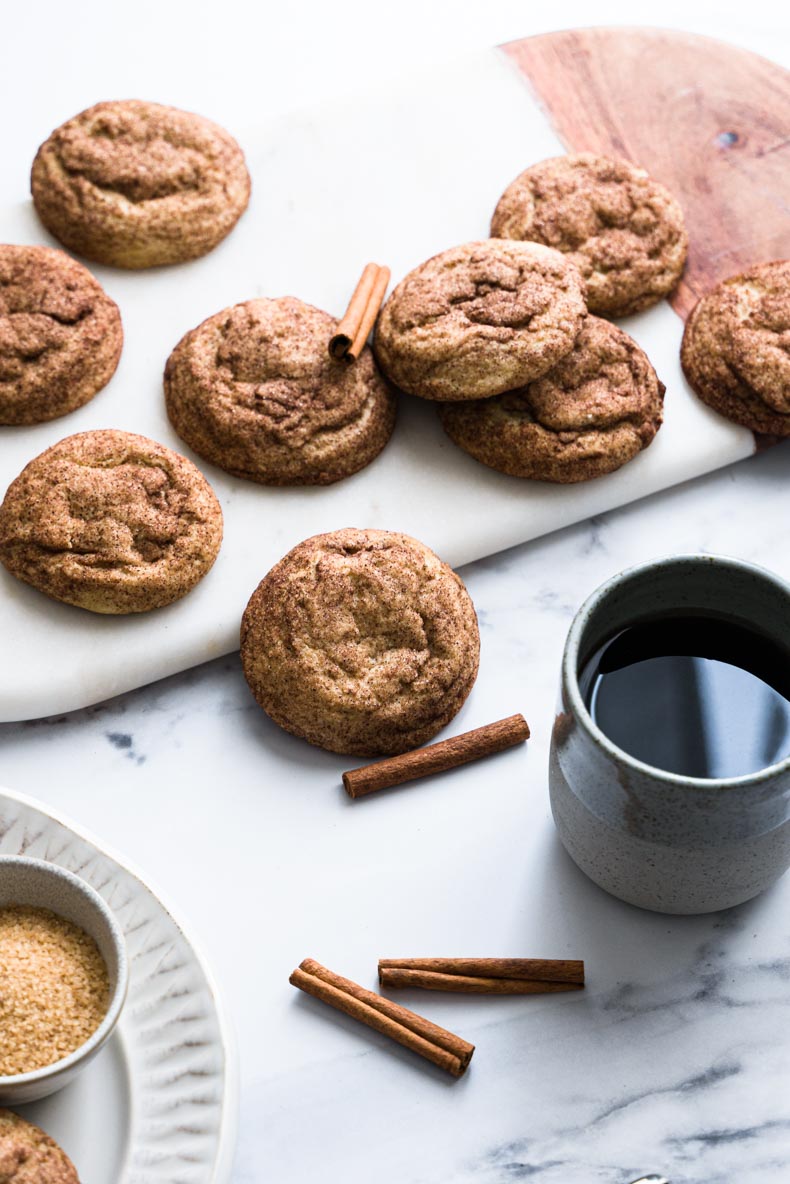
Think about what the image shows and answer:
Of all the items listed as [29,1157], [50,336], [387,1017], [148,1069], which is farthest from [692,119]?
[29,1157]

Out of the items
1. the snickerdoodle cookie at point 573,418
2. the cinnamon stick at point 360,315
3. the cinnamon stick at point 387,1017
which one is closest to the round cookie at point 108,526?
the cinnamon stick at point 360,315

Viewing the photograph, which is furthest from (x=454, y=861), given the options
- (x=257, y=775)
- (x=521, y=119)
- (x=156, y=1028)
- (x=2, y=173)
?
(x=2, y=173)

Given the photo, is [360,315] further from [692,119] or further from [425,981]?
[425,981]

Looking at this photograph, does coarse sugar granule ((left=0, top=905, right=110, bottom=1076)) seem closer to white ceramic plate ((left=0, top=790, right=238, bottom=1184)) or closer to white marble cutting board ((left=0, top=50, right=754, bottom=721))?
white ceramic plate ((left=0, top=790, right=238, bottom=1184))

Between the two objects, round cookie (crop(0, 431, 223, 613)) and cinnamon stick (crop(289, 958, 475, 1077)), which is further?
round cookie (crop(0, 431, 223, 613))

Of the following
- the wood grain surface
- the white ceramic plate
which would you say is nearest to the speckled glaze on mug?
the white ceramic plate

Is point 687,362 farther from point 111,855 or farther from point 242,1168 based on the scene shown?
point 242,1168
